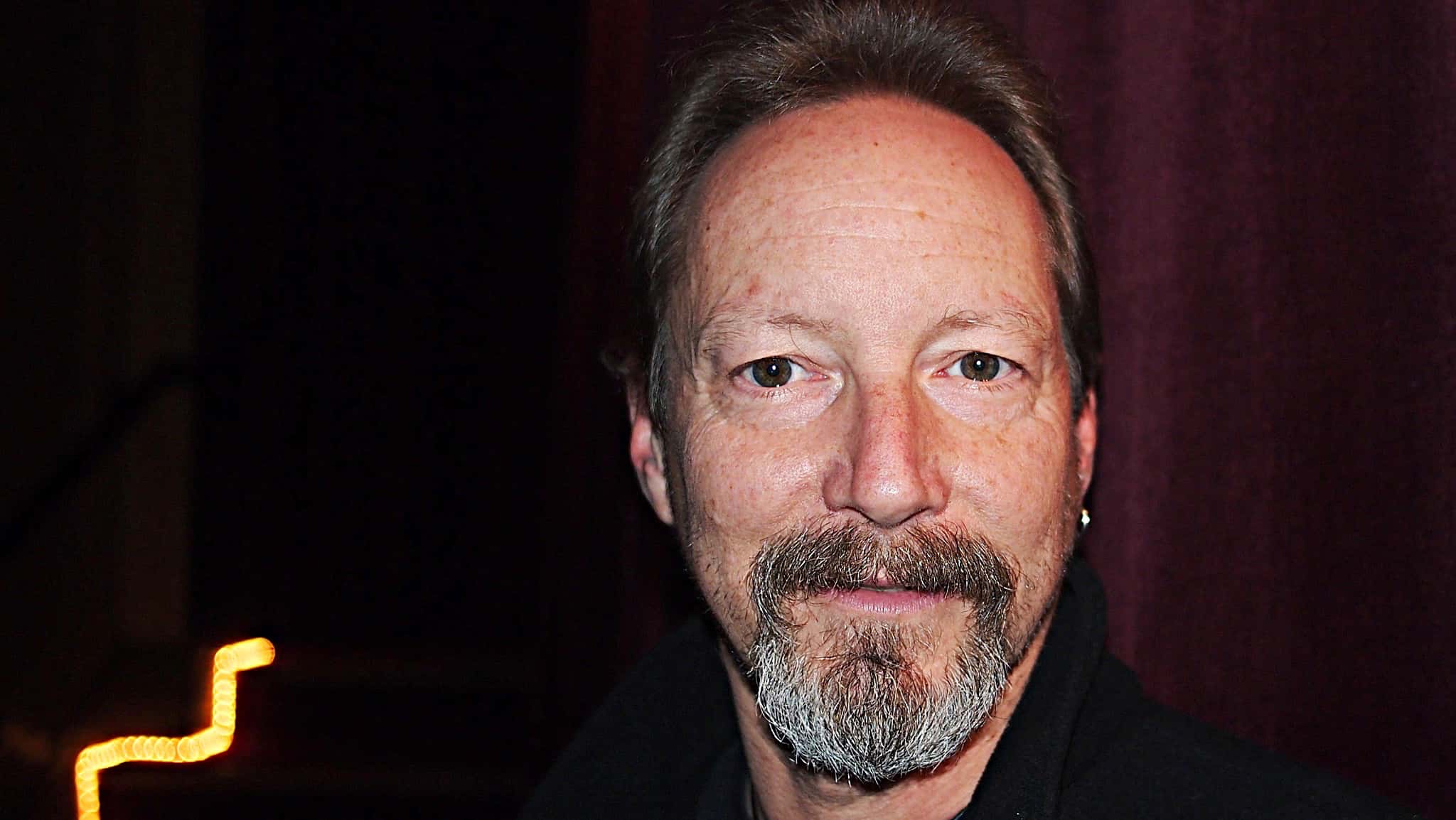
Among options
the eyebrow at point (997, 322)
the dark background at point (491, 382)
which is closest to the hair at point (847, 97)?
the eyebrow at point (997, 322)

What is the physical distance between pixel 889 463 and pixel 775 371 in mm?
196

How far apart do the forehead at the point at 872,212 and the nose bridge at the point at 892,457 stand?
0.11m

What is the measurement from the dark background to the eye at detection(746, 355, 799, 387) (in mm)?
621

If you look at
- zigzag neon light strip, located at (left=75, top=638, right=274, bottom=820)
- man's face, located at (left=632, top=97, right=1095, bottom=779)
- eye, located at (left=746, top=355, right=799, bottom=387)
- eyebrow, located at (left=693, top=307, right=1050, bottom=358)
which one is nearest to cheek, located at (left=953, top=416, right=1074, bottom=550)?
man's face, located at (left=632, top=97, right=1095, bottom=779)

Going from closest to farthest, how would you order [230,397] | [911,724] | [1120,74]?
[911,724], [1120,74], [230,397]

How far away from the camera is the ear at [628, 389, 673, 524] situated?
1458 millimetres

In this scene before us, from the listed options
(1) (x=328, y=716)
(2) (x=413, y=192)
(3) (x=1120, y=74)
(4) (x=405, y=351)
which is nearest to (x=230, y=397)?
(4) (x=405, y=351)

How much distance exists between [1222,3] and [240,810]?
344 centimetres

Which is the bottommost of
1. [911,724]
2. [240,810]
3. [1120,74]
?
[240,810]

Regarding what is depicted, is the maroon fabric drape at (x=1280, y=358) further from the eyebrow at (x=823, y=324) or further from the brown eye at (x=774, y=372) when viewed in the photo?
the brown eye at (x=774, y=372)

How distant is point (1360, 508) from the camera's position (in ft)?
4.88

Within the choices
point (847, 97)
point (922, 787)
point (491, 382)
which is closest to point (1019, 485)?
point (922, 787)

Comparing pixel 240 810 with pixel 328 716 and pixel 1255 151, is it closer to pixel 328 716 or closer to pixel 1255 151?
pixel 328 716

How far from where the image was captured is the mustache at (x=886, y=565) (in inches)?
44.7
